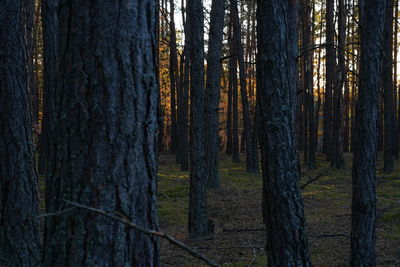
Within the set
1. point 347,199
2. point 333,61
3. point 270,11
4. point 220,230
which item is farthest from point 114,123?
point 333,61

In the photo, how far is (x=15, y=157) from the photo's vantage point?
15.3 ft

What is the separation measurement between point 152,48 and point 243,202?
10.3m

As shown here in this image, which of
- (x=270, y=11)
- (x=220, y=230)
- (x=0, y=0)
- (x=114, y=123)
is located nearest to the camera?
(x=114, y=123)

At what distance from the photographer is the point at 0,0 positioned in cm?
471

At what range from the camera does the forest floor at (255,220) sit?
279 inches

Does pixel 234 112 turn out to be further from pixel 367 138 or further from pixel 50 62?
pixel 50 62

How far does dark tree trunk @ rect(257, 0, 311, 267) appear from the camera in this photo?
436 cm

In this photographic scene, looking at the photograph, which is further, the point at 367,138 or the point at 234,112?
the point at 234,112

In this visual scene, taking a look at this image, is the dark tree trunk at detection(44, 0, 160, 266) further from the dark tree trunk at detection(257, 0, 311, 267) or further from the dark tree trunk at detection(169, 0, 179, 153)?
the dark tree trunk at detection(169, 0, 179, 153)

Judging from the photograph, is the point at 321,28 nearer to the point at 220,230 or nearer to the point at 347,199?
the point at 347,199

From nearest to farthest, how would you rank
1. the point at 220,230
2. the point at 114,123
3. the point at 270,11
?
the point at 114,123
the point at 270,11
the point at 220,230

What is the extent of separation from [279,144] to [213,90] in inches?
322

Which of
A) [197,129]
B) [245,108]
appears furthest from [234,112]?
[197,129]

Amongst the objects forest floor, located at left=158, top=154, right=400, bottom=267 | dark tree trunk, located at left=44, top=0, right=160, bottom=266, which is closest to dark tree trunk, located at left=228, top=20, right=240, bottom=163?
forest floor, located at left=158, top=154, right=400, bottom=267
